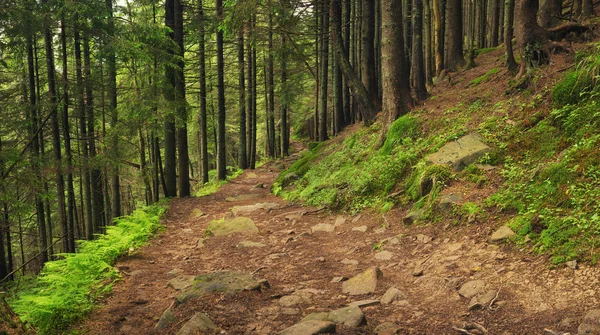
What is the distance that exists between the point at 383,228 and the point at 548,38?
546cm

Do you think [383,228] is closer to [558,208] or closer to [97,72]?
[558,208]

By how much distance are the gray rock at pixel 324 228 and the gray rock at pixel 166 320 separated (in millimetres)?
3978

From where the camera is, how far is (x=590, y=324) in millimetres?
2807

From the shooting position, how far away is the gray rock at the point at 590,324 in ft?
9.00

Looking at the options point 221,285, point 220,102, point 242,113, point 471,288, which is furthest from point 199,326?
point 242,113

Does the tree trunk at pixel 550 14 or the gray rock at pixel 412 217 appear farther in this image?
the tree trunk at pixel 550 14

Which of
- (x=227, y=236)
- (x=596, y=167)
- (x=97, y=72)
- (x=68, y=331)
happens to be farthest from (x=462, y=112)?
(x=97, y=72)

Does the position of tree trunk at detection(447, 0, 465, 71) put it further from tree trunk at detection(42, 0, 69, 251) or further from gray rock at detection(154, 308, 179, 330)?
gray rock at detection(154, 308, 179, 330)

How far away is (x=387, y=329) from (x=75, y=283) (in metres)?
3.95

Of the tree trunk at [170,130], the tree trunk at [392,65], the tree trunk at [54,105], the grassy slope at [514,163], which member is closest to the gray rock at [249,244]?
the grassy slope at [514,163]

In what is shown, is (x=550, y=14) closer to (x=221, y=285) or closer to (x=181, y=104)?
(x=221, y=285)

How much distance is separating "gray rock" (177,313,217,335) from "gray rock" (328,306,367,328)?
118cm

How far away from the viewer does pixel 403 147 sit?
28.7 feet

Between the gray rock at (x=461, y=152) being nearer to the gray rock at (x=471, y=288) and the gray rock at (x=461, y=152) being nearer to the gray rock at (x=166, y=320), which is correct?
the gray rock at (x=471, y=288)
